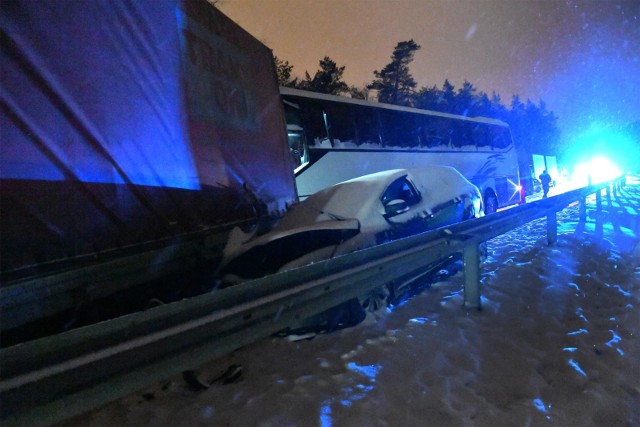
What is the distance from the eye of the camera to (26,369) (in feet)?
4.95

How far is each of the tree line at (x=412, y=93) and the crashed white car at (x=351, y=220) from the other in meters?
17.3

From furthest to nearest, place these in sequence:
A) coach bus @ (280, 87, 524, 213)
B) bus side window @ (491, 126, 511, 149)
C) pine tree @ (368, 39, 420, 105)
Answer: pine tree @ (368, 39, 420, 105), bus side window @ (491, 126, 511, 149), coach bus @ (280, 87, 524, 213)

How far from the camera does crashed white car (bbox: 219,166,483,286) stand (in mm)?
4074

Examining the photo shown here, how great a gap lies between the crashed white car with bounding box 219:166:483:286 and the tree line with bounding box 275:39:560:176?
17282 millimetres

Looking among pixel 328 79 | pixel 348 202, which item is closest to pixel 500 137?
pixel 348 202

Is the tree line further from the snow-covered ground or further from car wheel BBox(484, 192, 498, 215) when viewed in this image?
the snow-covered ground

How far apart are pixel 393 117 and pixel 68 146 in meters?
9.29

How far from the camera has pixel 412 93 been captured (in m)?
48.5

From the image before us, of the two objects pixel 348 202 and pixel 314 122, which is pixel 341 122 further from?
pixel 348 202

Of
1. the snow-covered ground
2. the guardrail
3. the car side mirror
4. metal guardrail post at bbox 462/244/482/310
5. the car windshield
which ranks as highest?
the car windshield

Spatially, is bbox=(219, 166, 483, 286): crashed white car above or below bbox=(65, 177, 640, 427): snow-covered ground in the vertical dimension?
above

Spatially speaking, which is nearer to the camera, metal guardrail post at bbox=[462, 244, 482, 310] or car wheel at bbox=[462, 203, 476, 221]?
metal guardrail post at bbox=[462, 244, 482, 310]

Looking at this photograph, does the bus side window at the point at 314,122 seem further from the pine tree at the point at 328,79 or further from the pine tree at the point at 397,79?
the pine tree at the point at 397,79

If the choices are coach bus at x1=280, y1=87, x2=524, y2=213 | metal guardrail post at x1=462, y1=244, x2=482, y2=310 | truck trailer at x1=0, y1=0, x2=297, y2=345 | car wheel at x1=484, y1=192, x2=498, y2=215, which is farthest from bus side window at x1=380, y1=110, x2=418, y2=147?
metal guardrail post at x1=462, y1=244, x2=482, y2=310
